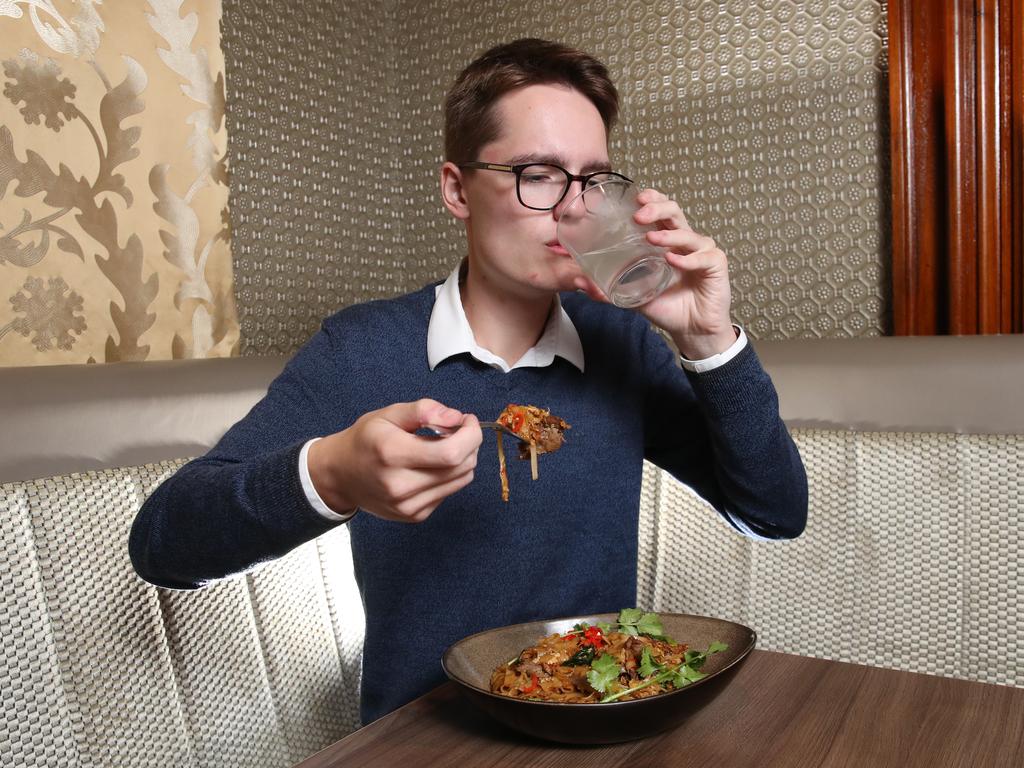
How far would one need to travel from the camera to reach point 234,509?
0.94 metres

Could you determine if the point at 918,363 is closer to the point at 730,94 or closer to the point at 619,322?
the point at 619,322

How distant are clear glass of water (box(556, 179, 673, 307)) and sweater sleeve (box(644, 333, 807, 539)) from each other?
0.58 ft

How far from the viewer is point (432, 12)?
2.59 meters

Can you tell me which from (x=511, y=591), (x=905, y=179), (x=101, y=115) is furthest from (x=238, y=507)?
(x=905, y=179)

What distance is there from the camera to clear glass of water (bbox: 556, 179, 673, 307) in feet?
3.49

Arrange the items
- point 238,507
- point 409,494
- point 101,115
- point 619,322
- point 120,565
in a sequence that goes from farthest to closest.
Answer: point 101,115, point 619,322, point 120,565, point 238,507, point 409,494

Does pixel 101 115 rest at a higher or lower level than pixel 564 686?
higher

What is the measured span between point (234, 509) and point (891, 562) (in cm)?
112

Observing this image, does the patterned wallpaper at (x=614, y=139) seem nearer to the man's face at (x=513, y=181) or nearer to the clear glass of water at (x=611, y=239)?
the man's face at (x=513, y=181)

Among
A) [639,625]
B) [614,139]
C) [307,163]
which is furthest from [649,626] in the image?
[307,163]

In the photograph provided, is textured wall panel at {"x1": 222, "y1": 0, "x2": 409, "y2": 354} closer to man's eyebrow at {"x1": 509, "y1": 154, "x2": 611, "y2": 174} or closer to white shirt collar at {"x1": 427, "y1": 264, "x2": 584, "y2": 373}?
white shirt collar at {"x1": 427, "y1": 264, "x2": 584, "y2": 373}

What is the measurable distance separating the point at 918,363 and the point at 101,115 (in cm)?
155

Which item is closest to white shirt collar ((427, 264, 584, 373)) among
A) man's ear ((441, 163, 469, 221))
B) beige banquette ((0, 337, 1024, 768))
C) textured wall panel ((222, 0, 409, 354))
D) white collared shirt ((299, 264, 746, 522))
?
white collared shirt ((299, 264, 746, 522))

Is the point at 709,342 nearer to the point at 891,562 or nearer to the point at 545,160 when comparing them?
the point at 545,160
